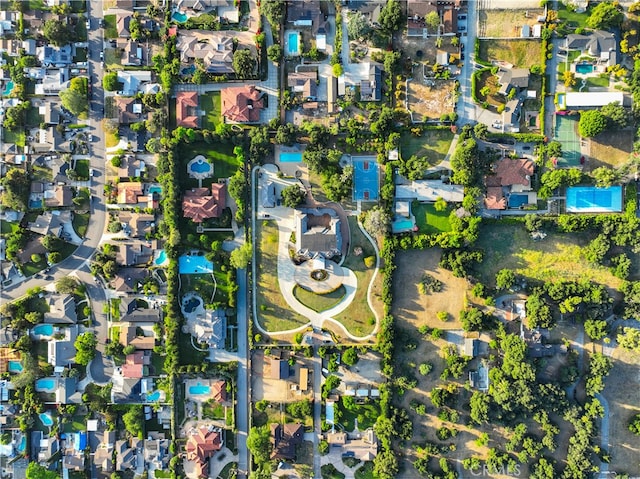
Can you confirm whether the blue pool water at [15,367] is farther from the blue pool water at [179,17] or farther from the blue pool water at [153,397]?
the blue pool water at [179,17]

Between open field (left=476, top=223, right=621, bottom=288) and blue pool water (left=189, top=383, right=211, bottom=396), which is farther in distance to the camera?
blue pool water (left=189, top=383, right=211, bottom=396)

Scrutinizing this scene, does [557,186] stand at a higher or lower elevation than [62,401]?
higher

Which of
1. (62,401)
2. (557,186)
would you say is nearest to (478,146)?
(557,186)

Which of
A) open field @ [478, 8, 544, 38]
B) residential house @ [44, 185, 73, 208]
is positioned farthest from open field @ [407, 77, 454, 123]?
residential house @ [44, 185, 73, 208]

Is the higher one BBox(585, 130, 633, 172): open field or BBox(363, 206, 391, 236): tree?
BBox(585, 130, 633, 172): open field

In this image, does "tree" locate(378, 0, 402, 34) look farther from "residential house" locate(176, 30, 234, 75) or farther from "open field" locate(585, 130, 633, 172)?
"open field" locate(585, 130, 633, 172)

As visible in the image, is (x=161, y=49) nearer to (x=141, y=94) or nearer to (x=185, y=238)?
(x=141, y=94)
